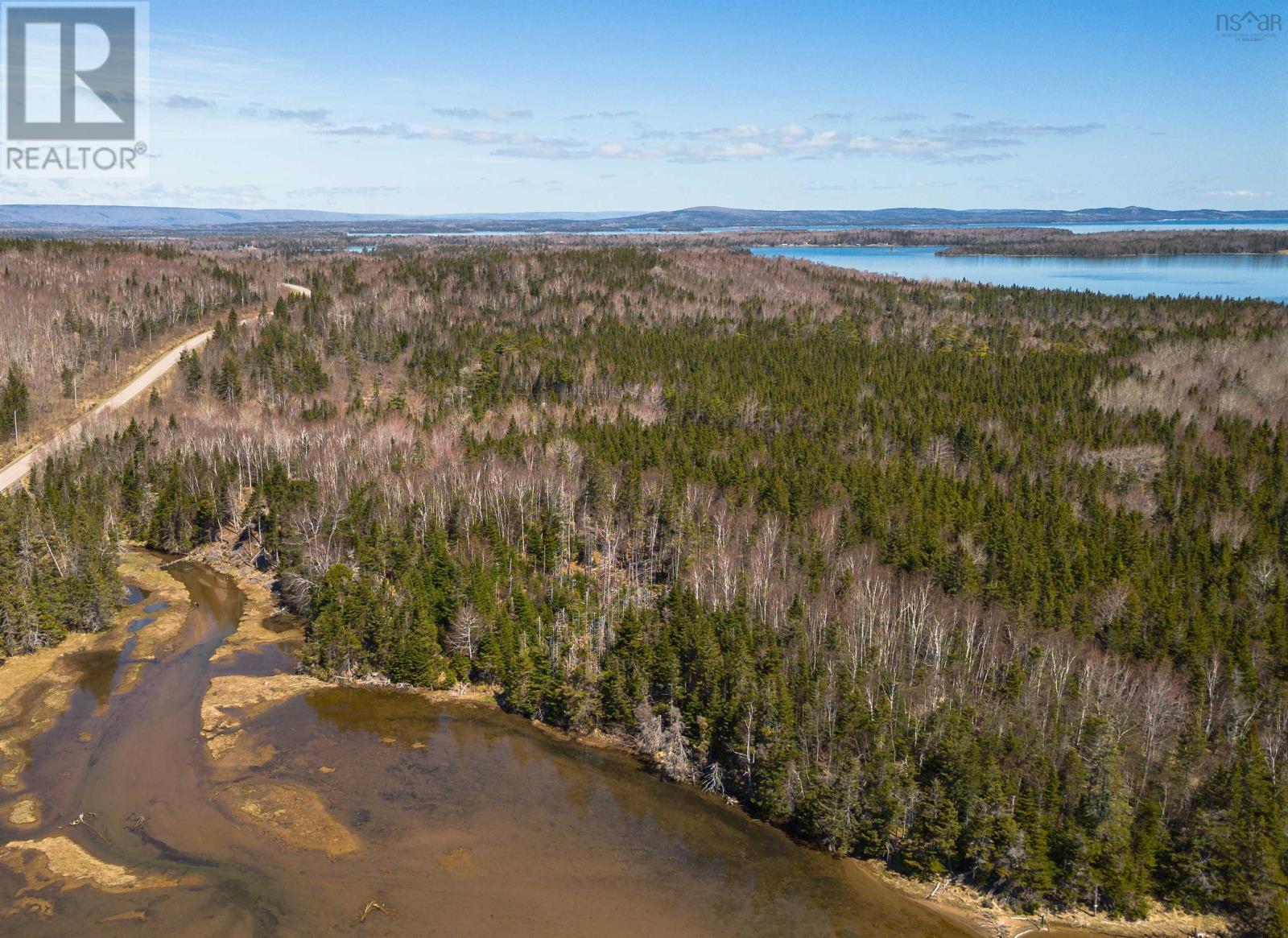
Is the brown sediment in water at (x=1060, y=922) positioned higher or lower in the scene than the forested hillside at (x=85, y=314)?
lower

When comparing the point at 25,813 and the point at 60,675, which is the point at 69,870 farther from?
the point at 60,675

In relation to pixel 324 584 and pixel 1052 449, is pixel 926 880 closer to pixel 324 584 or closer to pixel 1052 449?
pixel 324 584

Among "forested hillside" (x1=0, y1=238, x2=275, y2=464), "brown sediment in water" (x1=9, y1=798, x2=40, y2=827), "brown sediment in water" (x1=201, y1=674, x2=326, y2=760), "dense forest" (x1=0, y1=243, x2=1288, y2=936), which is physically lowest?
"brown sediment in water" (x1=9, y1=798, x2=40, y2=827)

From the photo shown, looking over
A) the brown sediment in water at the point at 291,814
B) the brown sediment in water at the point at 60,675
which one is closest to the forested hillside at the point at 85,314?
the brown sediment in water at the point at 60,675

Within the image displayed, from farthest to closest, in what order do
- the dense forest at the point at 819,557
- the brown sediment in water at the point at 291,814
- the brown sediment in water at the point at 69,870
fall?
the brown sediment in water at the point at 291,814
the dense forest at the point at 819,557
the brown sediment in water at the point at 69,870

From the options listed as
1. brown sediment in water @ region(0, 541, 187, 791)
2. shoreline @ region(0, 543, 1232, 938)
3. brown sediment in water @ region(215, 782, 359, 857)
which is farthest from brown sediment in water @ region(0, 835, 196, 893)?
brown sediment in water @ region(0, 541, 187, 791)

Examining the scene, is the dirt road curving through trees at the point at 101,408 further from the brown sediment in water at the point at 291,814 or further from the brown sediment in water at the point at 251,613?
the brown sediment in water at the point at 291,814

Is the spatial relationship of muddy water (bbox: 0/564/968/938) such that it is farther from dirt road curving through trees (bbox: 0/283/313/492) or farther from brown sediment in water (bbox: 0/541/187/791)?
dirt road curving through trees (bbox: 0/283/313/492)
